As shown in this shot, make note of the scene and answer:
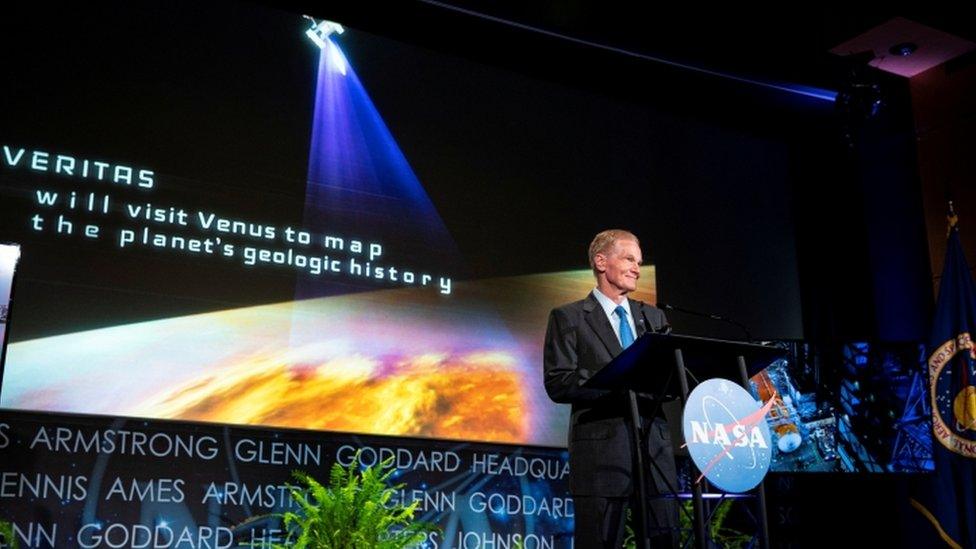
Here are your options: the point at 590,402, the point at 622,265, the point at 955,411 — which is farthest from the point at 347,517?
the point at 955,411

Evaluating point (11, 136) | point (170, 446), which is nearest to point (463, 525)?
point (170, 446)

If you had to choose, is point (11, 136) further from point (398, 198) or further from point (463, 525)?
point (463, 525)

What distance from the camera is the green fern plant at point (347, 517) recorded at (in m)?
4.52

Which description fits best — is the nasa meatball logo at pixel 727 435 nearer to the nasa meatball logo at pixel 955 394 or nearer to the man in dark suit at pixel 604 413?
the man in dark suit at pixel 604 413

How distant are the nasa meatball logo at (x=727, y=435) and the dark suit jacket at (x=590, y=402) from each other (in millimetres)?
324

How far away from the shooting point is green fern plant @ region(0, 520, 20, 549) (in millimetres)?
3986

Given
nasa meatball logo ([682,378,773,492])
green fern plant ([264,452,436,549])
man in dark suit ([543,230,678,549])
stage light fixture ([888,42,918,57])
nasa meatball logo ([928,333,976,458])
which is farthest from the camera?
stage light fixture ([888,42,918,57])

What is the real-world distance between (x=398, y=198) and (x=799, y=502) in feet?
10.4

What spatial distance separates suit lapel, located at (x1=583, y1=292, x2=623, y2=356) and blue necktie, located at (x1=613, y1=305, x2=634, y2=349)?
1.4 inches

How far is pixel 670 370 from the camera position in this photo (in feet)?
9.82

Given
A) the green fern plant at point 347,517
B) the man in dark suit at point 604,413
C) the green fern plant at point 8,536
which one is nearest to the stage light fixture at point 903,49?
the man in dark suit at point 604,413

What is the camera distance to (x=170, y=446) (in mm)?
4617

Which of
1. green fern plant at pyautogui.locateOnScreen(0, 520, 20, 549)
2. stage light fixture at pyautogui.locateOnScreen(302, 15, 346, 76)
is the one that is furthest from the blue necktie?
stage light fixture at pyautogui.locateOnScreen(302, 15, 346, 76)

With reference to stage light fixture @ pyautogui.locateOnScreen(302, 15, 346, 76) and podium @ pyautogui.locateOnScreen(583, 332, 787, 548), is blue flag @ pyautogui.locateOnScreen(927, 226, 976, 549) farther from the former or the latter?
stage light fixture @ pyautogui.locateOnScreen(302, 15, 346, 76)
